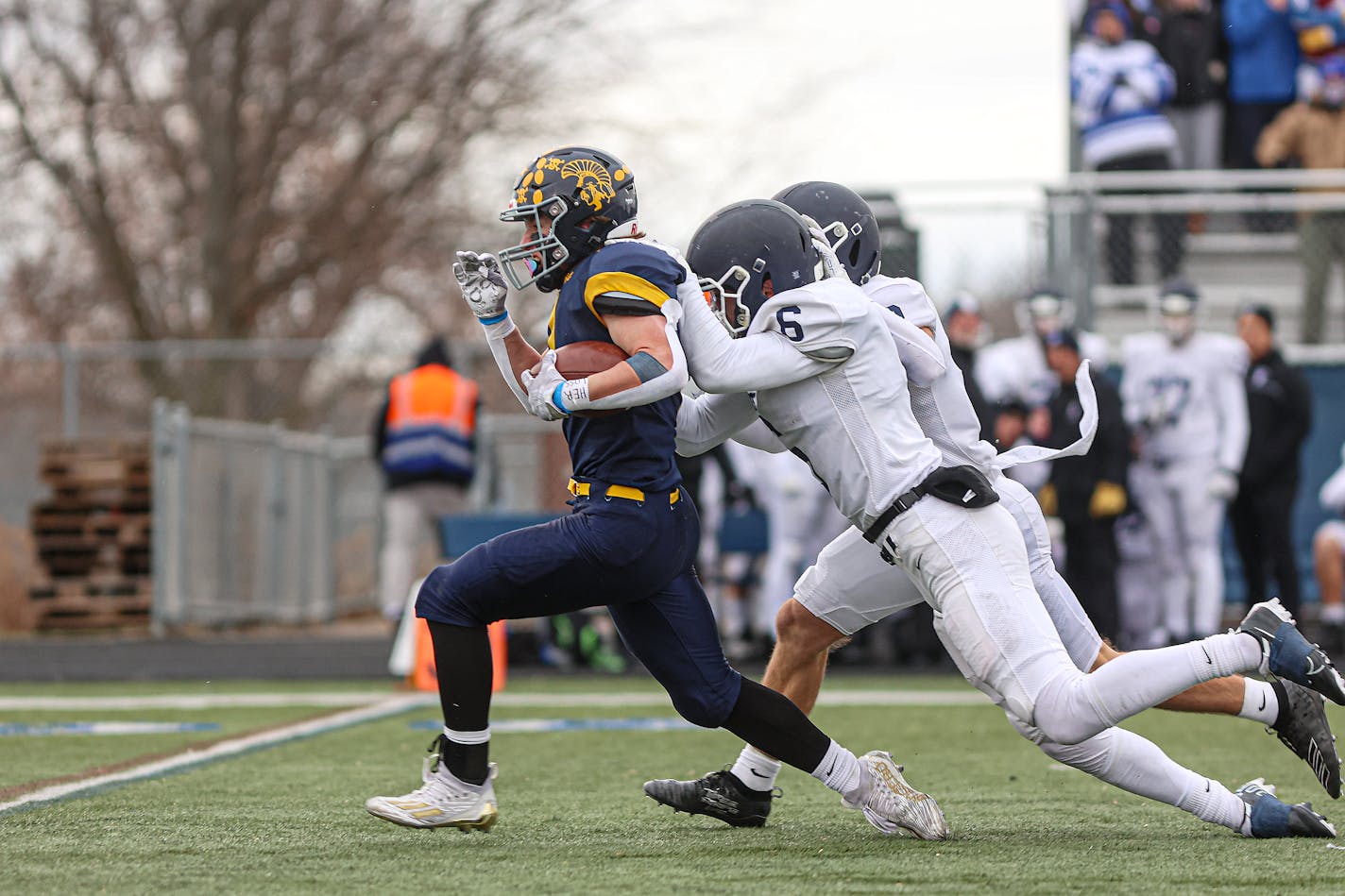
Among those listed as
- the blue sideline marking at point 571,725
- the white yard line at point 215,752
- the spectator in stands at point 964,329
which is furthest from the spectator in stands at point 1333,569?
the white yard line at point 215,752

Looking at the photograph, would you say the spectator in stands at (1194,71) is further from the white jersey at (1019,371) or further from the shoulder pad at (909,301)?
the shoulder pad at (909,301)

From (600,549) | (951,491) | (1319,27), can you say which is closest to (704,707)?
(600,549)

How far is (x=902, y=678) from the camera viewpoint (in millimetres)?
9641

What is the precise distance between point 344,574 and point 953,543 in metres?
12.4

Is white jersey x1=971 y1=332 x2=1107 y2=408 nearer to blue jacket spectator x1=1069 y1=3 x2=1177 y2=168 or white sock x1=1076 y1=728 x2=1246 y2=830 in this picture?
blue jacket spectator x1=1069 y1=3 x2=1177 y2=168

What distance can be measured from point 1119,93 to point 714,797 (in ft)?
29.4

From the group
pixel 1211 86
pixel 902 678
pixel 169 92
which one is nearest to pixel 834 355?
pixel 902 678

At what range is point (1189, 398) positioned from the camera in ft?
34.7

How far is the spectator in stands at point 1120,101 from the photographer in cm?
1267

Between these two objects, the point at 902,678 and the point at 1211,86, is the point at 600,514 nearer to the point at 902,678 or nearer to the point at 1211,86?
the point at 902,678

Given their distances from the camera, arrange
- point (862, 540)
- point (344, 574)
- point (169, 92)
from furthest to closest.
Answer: point (169, 92), point (344, 574), point (862, 540)

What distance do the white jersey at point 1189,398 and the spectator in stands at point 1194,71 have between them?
3176 mm

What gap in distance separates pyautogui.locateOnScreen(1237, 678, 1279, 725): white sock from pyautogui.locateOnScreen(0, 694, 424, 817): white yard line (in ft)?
10.5

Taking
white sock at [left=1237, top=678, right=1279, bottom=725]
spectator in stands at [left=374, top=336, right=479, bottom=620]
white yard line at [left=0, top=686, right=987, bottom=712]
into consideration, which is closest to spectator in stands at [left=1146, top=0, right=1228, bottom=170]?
spectator in stands at [left=374, top=336, right=479, bottom=620]
